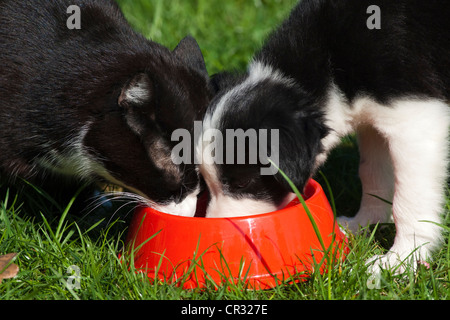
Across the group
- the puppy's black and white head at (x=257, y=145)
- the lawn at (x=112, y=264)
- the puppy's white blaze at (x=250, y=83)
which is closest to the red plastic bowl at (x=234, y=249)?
the lawn at (x=112, y=264)

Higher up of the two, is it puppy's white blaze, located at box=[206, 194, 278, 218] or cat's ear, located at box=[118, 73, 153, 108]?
cat's ear, located at box=[118, 73, 153, 108]

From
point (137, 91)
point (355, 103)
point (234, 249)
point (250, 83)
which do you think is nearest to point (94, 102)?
point (137, 91)

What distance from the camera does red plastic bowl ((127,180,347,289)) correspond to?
2.96 meters

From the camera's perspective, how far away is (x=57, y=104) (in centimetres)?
334

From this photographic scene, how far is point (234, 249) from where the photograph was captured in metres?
2.97

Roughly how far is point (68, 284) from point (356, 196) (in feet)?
6.94

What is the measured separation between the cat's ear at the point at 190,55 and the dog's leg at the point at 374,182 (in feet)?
3.35

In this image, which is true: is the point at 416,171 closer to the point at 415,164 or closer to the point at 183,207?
the point at 415,164

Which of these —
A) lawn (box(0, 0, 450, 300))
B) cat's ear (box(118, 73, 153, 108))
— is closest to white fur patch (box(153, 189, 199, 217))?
lawn (box(0, 0, 450, 300))

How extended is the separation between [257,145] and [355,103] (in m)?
0.66

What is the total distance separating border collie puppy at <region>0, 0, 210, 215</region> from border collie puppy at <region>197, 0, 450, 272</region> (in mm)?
200

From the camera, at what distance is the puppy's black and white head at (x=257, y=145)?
119 inches

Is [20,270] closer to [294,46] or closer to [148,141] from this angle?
[148,141]

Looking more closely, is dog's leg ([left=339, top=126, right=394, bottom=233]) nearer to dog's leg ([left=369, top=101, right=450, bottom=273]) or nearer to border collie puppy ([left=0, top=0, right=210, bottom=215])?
dog's leg ([left=369, top=101, right=450, bottom=273])
